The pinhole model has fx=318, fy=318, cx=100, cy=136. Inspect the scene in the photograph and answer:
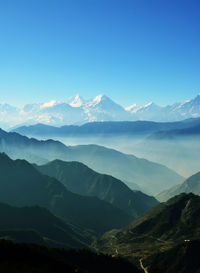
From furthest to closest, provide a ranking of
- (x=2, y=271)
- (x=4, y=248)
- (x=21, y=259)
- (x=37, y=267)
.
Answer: (x=4, y=248)
(x=21, y=259)
(x=37, y=267)
(x=2, y=271)

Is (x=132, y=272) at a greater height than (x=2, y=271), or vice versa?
(x=2, y=271)

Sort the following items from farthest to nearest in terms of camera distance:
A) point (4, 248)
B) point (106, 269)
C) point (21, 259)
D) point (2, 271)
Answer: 1. point (106, 269)
2. point (4, 248)
3. point (21, 259)
4. point (2, 271)

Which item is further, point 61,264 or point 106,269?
point 106,269

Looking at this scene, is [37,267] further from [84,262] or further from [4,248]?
[84,262]

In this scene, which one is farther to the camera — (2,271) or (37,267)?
(37,267)

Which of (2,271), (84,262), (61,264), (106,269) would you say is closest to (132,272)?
(106,269)

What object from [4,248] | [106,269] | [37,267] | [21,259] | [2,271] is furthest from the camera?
[106,269]

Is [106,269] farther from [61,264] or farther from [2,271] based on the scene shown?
[2,271]

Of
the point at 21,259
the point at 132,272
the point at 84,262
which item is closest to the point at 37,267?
the point at 21,259

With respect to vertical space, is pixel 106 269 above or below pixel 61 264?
below
